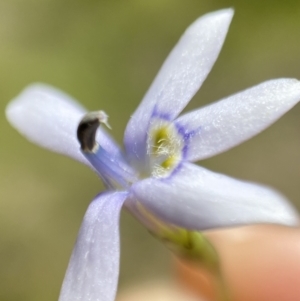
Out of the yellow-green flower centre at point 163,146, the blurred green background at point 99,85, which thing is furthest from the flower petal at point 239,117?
→ the blurred green background at point 99,85

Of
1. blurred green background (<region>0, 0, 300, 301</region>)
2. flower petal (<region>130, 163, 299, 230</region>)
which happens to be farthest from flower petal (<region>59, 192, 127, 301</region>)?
blurred green background (<region>0, 0, 300, 301</region>)

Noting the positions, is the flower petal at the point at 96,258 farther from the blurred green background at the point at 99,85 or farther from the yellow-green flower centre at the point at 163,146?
the blurred green background at the point at 99,85

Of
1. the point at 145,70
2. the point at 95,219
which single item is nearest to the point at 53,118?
the point at 95,219

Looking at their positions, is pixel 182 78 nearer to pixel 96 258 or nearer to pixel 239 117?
pixel 239 117

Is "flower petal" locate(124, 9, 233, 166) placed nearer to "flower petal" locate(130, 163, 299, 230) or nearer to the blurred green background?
"flower petal" locate(130, 163, 299, 230)

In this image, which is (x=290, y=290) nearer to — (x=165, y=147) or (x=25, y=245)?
(x=165, y=147)

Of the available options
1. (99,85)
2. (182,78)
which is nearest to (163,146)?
(182,78)

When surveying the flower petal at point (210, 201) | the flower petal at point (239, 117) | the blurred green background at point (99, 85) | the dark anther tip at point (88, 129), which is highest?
the blurred green background at point (99, 85)
